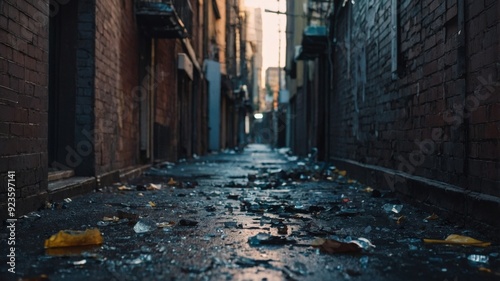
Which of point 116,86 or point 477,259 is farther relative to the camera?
point 116,86

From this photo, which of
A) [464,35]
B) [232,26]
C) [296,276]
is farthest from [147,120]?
[232,26]

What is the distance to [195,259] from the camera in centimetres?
312

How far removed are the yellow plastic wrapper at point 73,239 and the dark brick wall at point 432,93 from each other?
9.34 ft

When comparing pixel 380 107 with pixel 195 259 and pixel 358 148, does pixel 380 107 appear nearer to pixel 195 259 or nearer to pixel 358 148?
pixel 358 148

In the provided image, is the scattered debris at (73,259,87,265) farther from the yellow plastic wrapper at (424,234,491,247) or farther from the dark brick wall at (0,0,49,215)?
the yellow plastic wrapper at (424,234,491,247)

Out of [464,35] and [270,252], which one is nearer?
[270,252]

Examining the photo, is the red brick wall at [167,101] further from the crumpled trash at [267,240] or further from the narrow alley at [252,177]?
the crumpled trash at [267,240]

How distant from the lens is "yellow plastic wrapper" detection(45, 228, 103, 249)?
11.2 feet

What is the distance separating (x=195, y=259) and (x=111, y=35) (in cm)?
596

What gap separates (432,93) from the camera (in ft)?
17.9

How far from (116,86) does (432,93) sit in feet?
17.2

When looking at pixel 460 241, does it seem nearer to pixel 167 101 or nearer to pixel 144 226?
pixel 144 226

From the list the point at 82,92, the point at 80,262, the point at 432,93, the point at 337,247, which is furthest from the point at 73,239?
the point at 82,92

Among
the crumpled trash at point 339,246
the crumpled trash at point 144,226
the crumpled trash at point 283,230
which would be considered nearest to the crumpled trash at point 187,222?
the crumpled trash at point 144,226
